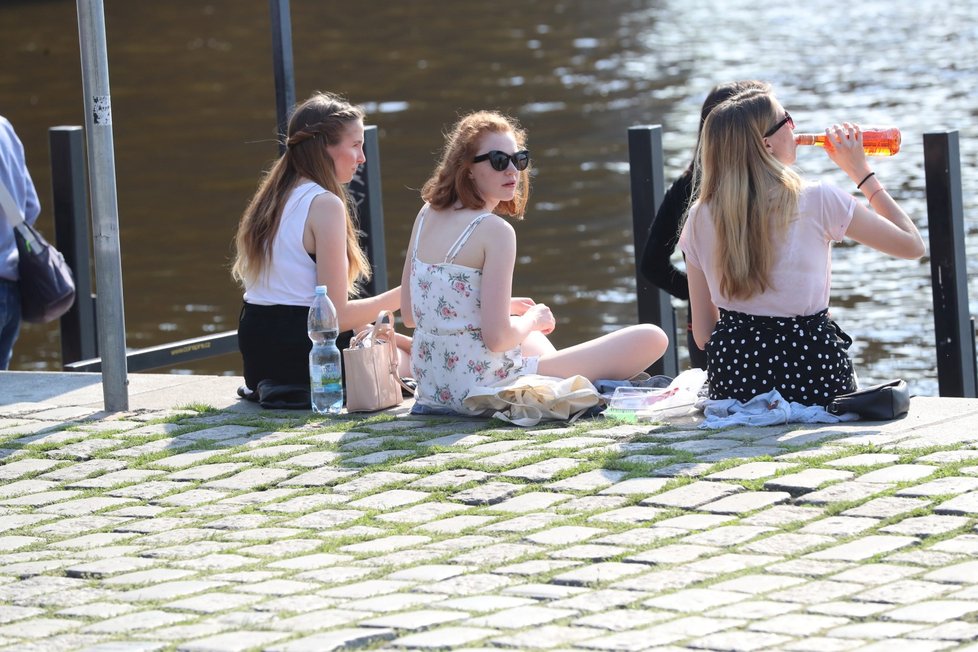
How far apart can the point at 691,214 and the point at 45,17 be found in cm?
2840

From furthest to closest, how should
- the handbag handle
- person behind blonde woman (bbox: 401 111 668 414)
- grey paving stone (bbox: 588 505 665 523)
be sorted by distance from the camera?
the handbag handle
person behind blonde woman (bbox: 401 111 668 414)
grey paving stone (bbox: 588 505 665 523)

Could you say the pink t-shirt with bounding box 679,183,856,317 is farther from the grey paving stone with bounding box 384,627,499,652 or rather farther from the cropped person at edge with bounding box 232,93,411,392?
the grey paving stone with bounding box 384,627,499,652

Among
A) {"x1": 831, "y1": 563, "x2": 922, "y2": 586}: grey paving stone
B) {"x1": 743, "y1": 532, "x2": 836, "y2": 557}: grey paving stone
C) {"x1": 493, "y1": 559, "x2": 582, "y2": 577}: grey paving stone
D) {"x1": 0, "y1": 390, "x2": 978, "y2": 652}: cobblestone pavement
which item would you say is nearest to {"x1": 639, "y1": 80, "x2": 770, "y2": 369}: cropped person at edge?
{"x1": 0, "y1": 390, "x2": 978, "y2": 652}: cobblestone pavement

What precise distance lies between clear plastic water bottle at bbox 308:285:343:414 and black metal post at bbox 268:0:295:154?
1.62m

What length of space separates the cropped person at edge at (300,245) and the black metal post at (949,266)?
7.82ft

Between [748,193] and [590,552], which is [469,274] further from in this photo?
[590,552]

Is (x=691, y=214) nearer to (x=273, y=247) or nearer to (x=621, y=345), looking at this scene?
(x=621, y=345)

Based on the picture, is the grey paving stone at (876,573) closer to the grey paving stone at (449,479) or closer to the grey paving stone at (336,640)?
the grey paving stone at (336,640)

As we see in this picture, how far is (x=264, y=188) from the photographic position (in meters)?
6.79

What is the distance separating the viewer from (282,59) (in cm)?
793

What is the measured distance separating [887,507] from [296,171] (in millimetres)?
3040

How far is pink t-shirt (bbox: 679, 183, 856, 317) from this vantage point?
5738 mm

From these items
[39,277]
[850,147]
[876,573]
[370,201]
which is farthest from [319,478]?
[370,201]

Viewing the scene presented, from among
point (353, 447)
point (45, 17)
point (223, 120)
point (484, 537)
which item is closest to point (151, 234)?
point (223, 120)
